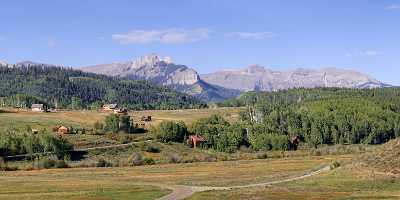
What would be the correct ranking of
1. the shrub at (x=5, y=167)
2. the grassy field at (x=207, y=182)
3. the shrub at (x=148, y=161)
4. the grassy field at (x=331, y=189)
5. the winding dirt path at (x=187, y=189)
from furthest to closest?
the shrub at (x=148, y=161) → the shrub at (x=5, y=167) → the winding dirt path at (x=187, y=189) → the grassy field at (x=207, y=182) → the grassy field at (x=331, y=189)

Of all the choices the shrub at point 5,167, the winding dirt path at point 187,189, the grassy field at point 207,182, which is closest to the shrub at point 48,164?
the shrub at point 5,167

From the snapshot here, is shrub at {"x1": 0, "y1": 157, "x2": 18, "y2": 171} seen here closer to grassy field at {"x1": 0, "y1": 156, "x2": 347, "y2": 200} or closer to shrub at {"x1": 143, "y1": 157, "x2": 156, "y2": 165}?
grassy field at {"x1": 0, "y1": 156, "x2": 347, "y2": 200}

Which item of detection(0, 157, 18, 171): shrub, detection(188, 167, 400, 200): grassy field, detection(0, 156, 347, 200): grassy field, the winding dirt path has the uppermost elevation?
detection(188, 167, 400, 200): grassy field

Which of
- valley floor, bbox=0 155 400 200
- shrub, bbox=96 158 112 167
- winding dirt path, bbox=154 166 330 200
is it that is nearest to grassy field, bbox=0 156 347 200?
valley floor, bbox=0 155 400 200

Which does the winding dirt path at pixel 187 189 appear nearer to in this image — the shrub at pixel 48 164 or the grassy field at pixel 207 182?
the grassy field at pixel 207 182

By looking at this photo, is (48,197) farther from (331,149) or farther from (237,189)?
(331,149)

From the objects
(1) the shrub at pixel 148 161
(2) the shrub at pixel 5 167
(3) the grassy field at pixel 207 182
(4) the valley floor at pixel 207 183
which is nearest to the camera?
(3) the grassy field at pixel 207 182

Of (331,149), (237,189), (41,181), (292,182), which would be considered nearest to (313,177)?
(292,182)

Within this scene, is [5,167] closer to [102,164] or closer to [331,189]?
[102,164]

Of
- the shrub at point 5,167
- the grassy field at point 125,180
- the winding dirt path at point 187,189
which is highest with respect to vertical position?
the winding dirt path at point 187,189

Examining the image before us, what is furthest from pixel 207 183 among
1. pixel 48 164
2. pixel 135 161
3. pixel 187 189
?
pixel 48 164

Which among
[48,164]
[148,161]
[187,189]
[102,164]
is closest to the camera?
[187,189]

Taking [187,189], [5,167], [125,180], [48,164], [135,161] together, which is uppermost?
[187,189]

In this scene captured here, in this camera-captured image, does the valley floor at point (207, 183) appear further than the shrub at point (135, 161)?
No
